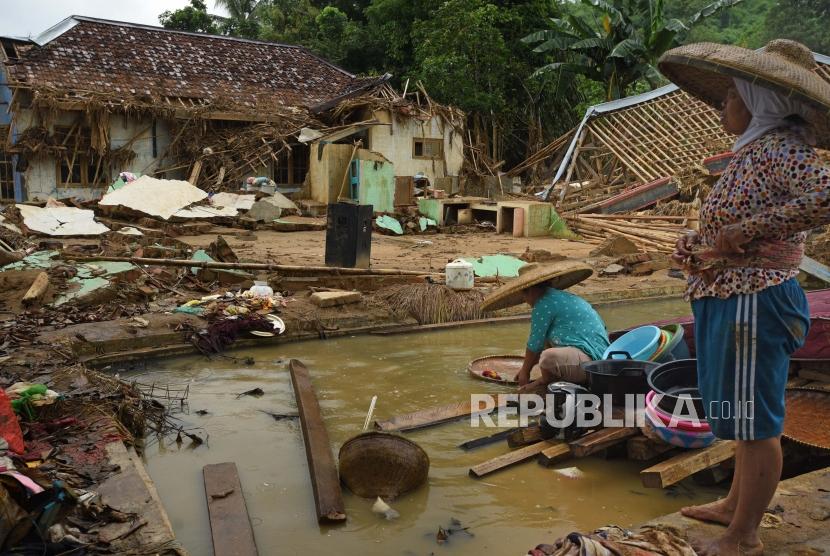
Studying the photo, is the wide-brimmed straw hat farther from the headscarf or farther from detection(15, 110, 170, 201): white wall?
detection(15, 110, 170, 201): white wall

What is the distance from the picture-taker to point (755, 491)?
8.67 feet

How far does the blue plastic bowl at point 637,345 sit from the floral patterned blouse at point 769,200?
2269 millimetres

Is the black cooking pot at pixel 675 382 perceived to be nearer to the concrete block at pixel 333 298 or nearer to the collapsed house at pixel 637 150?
the concrete block at pixel 333 298

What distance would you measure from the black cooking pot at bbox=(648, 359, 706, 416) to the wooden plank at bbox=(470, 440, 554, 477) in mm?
819

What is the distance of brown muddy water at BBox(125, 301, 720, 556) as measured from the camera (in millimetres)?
3666

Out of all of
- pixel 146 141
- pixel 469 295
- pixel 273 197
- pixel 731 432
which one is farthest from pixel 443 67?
pixel 731 432

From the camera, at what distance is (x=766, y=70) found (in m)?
2.48

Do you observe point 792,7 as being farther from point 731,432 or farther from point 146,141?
point 731,432

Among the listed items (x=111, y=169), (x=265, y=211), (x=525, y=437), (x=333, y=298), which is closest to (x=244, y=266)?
(x=333, y=298)

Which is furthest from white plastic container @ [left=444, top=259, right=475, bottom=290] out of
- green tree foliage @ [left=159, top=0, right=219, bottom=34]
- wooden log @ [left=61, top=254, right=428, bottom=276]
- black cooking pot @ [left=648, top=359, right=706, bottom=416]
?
green tree foliage @ [left=159, top=0, right=219, bottom=34]

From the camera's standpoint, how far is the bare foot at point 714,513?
9.74 feet

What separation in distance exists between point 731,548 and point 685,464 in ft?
3.67

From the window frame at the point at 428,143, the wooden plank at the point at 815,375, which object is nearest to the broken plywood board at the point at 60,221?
the window frame at the point at 428,143

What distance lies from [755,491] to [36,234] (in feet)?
45.0
